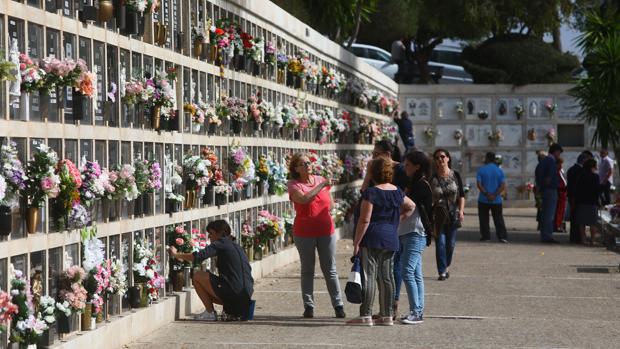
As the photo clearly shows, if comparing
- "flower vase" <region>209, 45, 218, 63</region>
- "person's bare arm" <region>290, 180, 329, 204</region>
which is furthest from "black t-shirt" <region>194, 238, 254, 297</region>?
"flower vase" <region>209, 45, 218, 63</region>

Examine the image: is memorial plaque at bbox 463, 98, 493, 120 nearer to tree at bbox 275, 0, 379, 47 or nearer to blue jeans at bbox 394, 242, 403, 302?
tree at bbox 275, 0, 379, 47

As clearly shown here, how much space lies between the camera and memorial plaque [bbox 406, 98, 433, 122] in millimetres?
31266

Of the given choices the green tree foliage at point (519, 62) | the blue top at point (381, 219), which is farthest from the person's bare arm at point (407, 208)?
the green tree foliage at point (519, 62)

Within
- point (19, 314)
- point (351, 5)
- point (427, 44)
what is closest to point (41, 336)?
point (19, 314)

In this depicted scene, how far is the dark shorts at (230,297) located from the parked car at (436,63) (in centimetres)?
2887

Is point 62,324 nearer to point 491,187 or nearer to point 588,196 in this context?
point 491,187

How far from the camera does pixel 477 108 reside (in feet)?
103

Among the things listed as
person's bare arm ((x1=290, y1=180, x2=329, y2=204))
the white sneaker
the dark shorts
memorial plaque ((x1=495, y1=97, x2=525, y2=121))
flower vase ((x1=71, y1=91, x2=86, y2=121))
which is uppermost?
memorial plaque ((x1=495, y1=97, x2=525, y2=121))

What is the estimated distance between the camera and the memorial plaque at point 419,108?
103ft

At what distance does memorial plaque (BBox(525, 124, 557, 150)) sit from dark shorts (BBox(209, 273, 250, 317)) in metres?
21.2

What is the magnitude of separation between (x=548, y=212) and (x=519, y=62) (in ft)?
39.0

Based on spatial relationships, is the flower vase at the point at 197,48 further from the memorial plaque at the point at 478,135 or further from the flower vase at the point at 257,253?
the memorial plaque at the point at 478,135

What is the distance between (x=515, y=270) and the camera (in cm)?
1593

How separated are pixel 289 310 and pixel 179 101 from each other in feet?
6.82
